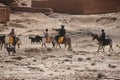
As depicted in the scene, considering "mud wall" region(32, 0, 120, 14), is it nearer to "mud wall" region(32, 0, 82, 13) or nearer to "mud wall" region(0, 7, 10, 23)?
"mud wall" region(32, 0, 82, 13)

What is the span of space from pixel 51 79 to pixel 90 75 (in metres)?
1.69

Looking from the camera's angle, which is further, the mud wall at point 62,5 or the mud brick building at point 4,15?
the mud wall at point 62,5

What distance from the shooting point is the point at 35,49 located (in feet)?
77.8

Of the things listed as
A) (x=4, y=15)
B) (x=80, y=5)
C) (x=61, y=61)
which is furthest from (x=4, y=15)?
(x=61, y=61)

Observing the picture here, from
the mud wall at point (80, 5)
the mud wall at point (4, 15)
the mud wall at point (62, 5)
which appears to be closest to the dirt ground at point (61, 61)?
the mud wall at point (4, 15)

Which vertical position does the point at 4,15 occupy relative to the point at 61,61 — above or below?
below

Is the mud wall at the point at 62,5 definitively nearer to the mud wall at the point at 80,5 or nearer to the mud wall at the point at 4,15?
the mud wall at the point at 80,5

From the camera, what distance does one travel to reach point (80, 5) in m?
48.0

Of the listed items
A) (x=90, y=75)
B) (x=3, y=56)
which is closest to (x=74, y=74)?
(x=90, y=75)

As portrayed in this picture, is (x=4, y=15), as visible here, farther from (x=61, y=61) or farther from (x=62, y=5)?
(x=61, y=61)

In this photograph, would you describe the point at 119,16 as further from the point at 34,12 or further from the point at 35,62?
the point at 35,62

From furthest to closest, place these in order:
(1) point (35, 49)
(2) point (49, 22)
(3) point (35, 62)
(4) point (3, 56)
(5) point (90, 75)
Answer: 1. (2) point (49, 22)
2. (1) point (35, 49)
3. (4) point (3, 56)
4. (3) point (35, 62)
5. (5) point (90, 75)

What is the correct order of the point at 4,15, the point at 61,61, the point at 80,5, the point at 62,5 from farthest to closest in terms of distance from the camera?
the point at 62,5
the point at 80,5
the point at 4,15
the point at 61,61

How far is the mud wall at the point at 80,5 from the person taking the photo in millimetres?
48159
